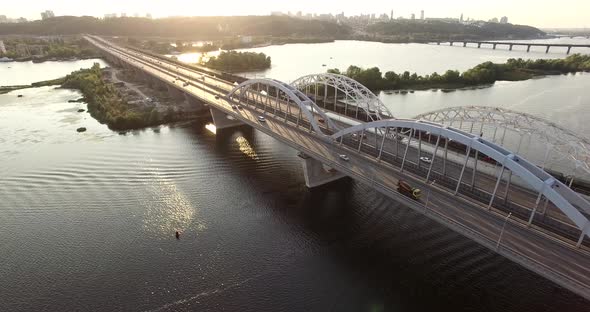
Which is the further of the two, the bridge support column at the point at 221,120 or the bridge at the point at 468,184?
the bridge support column at the point at 221,120

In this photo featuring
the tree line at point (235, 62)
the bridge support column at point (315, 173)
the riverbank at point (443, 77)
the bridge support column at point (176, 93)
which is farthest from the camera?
the tree line at point (235, 62)

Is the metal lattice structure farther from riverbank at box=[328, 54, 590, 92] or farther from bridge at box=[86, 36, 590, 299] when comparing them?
riverbank at box=[328, 54, 590, 92]

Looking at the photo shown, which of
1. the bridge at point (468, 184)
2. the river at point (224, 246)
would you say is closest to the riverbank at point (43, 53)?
the river at point (224, 246)

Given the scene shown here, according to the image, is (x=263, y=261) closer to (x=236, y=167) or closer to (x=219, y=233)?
(x=219, y=233)

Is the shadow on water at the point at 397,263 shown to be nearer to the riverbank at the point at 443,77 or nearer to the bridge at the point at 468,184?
the bridge at the point at 468,184

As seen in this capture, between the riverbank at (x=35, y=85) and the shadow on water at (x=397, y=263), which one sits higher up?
the riverbank at (x=35, y=85)

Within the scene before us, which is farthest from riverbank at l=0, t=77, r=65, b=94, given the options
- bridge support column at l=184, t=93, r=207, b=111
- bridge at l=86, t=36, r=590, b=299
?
bridge at l=86, t=36, r=590, b=299

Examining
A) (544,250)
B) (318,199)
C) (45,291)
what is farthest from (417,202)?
(45,291)
